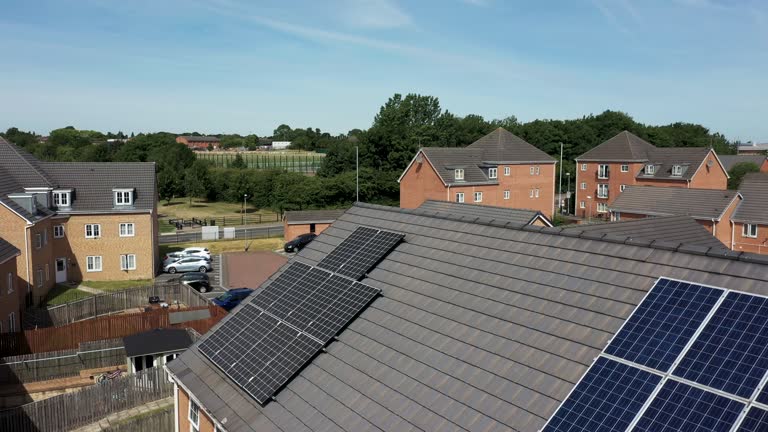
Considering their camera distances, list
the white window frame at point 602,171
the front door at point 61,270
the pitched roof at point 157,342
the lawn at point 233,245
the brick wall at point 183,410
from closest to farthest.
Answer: the brick wall at point 183,410 < the pitched roof at point 157,342 < the front door at point 61,270 < the lawn at point 233,245 < the white window frame at point 602,171

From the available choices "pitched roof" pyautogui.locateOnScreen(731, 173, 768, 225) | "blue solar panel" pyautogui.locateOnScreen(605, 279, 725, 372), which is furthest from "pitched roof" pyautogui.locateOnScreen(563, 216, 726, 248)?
"pitched roof" pyautogui.locateOnScreen(731, 173, 768, 225)

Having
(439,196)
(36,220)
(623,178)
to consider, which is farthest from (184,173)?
(623,178)

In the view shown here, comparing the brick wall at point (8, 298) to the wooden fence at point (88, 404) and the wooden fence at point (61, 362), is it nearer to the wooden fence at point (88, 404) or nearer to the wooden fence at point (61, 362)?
the wooden fence at point (61, 362)

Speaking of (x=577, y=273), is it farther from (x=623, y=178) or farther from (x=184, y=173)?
(x=184, y=173)

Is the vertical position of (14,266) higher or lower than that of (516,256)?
lower

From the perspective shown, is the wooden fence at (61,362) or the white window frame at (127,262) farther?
the white window frame at (127,262)

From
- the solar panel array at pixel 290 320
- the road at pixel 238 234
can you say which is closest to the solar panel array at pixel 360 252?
the solar panel array at pixel 290 320

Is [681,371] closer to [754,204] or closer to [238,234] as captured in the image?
[754,204]
